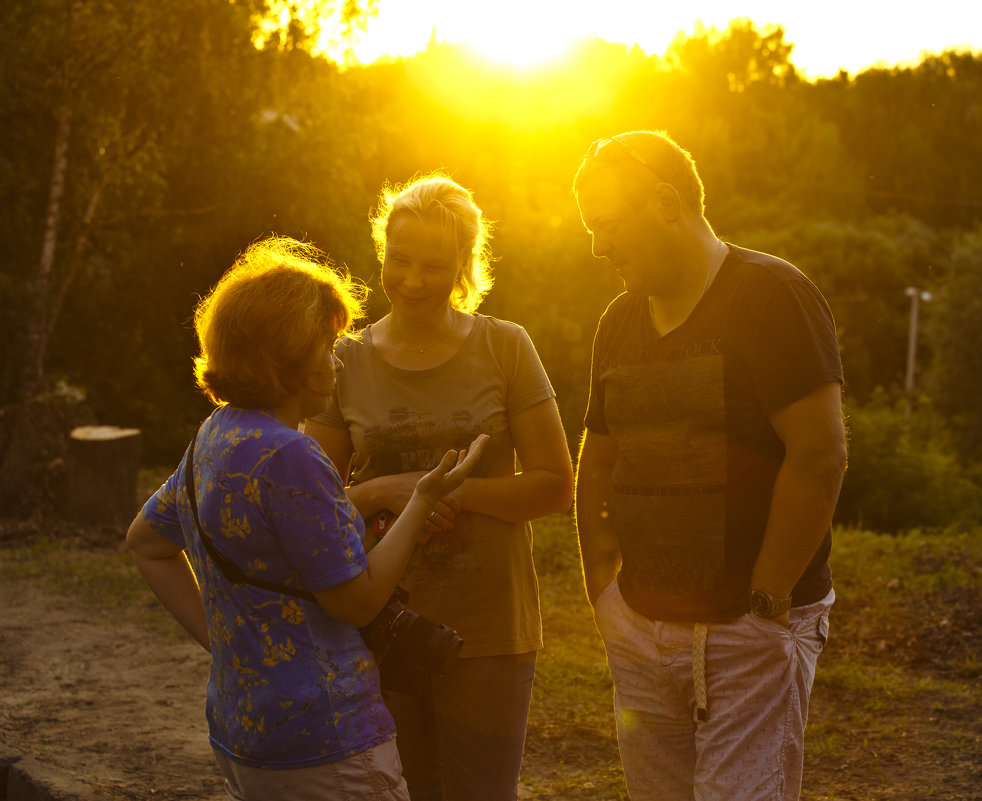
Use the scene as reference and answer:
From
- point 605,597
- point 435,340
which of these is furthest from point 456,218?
point 605,597

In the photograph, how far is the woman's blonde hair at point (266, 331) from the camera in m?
1.98

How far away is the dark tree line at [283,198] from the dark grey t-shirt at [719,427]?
249cm

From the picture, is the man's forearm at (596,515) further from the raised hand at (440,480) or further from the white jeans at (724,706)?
the raised hand at (440,480)

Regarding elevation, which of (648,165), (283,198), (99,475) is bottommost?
(99,475)

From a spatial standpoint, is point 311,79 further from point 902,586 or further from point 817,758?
point 817,758

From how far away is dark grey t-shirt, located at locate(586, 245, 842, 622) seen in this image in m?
2.20

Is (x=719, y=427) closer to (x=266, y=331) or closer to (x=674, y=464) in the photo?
(x=674, y=464)

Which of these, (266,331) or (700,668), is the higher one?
(266,331)

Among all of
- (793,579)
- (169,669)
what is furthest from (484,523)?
(169,669)

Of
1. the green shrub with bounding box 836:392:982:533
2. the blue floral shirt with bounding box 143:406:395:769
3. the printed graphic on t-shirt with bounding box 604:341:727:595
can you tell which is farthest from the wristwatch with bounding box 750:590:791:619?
the green shrub with bounding box 836:392:982:533

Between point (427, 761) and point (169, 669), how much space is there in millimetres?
3687

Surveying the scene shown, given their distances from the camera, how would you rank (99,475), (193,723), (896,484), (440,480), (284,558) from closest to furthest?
(284,558) → (440,480) → (193,723) → (99,475) → (896,484)

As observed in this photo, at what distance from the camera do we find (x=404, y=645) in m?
2.10

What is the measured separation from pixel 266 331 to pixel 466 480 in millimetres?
805
